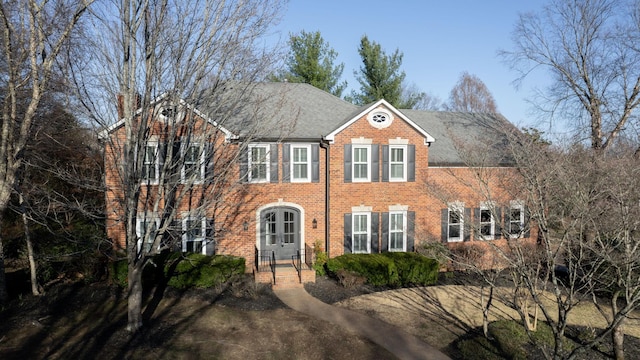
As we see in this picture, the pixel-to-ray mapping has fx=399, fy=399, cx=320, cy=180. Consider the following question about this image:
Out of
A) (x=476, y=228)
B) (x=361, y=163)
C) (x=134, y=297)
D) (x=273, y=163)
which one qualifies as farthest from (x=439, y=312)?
(x=134, y=297)

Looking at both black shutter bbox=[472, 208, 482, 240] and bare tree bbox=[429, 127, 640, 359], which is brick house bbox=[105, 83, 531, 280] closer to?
black shutter bbox=[472, 208, 482, 240]

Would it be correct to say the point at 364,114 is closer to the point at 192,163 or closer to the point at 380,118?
the point at 380,118

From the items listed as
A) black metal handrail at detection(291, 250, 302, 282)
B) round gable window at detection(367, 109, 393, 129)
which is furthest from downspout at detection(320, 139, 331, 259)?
round gable window at detection(367, 109, 393, 129)

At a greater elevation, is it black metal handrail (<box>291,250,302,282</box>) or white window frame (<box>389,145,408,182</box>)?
white window frame (<box>389,145,408,182</box>)

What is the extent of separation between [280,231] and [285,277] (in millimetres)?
2303

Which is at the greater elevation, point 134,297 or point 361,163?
point 361,163

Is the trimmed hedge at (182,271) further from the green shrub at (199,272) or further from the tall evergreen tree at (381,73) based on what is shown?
the tall evergreen tree at (381,73)

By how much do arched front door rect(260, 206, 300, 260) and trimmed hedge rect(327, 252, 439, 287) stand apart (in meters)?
1.98

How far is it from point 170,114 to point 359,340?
24.5ft

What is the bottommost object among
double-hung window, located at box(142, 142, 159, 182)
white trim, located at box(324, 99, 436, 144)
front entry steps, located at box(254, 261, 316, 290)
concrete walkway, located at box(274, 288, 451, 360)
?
concrete walkway, located at box(274, 288, 451, 360)

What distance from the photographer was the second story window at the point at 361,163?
1577 centimetres

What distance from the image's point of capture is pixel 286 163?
50.6ft

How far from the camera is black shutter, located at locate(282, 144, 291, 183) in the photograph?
50.4 ft

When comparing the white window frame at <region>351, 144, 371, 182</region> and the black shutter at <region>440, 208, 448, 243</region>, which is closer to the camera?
the white window frame at <region>351, 144, 371, 182</region>
